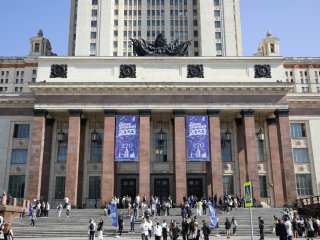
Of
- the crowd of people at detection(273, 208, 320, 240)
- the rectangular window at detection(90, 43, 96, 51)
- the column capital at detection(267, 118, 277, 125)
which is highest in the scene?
the rectangular window at detection(90, 43, 96, 51)

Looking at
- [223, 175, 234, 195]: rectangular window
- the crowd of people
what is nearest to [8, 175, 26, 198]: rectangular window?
[223, 175, 234, 195]: rectangular window

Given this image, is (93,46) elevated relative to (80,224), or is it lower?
elevated

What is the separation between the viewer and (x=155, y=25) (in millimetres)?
78875

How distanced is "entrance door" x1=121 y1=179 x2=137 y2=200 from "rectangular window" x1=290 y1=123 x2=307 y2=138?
18917 mm

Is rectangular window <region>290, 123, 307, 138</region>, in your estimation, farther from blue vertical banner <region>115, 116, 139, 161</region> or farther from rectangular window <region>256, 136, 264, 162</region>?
blue vertical banner <region>115, 116, 139, 161</region>

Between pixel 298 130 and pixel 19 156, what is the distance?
31880 mm

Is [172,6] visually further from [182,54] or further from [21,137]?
[21,137]

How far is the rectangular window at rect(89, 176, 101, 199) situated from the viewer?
143ft

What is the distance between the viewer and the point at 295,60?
→ 290 feet

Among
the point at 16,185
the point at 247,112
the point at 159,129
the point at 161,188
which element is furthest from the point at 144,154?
the point at 16,185

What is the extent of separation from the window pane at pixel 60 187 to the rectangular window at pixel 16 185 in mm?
3907

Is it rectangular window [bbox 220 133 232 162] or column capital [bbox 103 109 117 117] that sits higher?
column capital [bbox 103 109 117 117]

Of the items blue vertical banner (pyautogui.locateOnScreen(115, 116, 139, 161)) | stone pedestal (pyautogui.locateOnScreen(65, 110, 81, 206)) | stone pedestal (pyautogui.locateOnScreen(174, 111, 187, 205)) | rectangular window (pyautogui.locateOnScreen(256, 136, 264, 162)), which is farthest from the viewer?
rectangular window (pyautogui.locateOnScreen(256, 136, 264, 162))

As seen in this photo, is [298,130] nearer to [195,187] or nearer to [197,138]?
[197,138]
